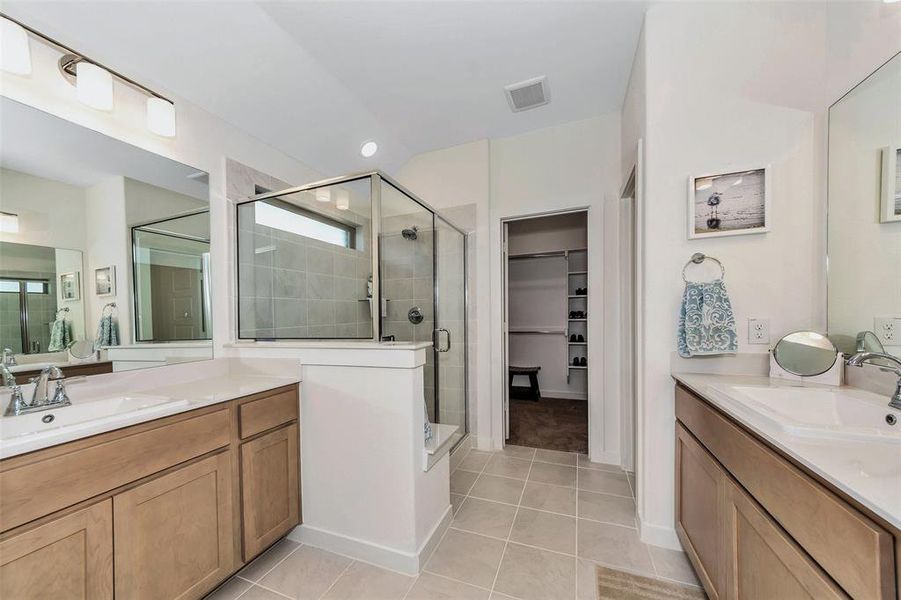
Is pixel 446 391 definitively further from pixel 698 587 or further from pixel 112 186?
pixel 112 186

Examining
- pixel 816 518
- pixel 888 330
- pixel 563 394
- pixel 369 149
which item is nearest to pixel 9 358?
pixel 369 149

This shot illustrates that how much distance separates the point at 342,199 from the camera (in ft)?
7.47

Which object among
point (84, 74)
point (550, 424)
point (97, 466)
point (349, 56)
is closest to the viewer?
point (97, 466)

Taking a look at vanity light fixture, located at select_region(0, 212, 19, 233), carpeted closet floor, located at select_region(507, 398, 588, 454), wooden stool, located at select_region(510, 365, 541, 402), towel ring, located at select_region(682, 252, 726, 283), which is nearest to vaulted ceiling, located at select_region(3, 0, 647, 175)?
vanity light fixture, located at select_region(0, 212, 19, 233)

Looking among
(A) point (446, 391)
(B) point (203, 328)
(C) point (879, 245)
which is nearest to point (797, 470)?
(C) point (879, 245)

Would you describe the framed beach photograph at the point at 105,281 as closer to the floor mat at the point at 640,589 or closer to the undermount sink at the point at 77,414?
the undermount sink at the point at 77,414

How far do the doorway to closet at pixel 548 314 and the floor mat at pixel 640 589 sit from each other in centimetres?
250

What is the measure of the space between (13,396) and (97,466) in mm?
478

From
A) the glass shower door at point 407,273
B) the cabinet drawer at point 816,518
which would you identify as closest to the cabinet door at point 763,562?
the cabinet drawer at point 816,518

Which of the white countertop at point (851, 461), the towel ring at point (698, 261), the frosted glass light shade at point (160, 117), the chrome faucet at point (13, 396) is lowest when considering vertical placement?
the white countertop at point (851, 461)

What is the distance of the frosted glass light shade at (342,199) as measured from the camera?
219 centimetres

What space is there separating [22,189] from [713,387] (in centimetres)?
280

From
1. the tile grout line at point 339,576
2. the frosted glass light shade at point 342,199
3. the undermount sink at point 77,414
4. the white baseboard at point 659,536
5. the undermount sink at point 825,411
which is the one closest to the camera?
the undermount sink at point 825,411

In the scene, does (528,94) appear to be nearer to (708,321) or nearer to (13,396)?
(708,321)
